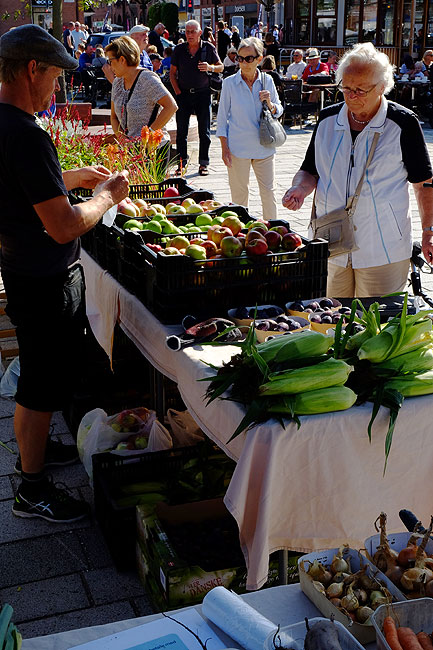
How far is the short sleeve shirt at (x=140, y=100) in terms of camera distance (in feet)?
21.4

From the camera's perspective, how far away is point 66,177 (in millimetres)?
3830

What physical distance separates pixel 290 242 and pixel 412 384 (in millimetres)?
1186

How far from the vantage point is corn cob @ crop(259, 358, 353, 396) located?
2393 millimetres

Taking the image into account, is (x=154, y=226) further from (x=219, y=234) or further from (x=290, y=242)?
(x=290, y=242)

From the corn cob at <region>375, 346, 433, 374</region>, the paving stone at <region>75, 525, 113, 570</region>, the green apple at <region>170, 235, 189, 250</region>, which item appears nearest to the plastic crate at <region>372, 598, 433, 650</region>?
the corn cob at <region>375, 346, 433, 374</region>

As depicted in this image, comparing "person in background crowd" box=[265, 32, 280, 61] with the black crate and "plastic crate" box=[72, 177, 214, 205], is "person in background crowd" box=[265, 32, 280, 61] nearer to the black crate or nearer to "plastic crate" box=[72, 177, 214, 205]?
"plastic crate" box=[72, 177, 214, 205]

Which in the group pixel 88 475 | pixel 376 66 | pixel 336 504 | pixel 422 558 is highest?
pixel 376 66

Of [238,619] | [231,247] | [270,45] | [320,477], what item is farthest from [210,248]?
[270,45]

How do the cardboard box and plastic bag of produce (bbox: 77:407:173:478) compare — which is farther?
plastic bag of produce (bbox: 77:407:173:478)

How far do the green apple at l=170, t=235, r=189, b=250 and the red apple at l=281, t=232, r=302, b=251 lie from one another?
45 cm

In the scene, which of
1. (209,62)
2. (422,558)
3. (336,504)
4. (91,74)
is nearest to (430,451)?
(336,504)

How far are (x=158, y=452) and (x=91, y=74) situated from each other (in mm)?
20082

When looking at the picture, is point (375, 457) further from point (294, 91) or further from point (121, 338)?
point (294, 91)

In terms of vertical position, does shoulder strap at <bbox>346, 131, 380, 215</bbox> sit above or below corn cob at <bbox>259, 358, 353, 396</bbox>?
above
